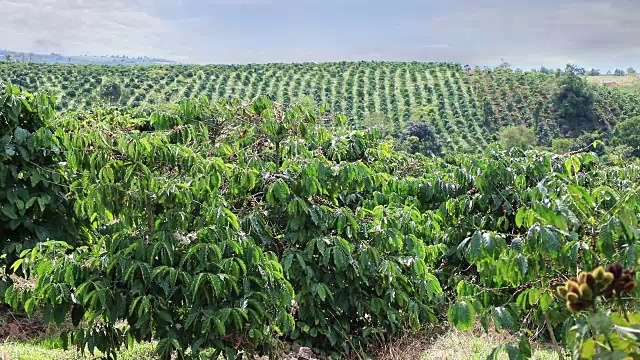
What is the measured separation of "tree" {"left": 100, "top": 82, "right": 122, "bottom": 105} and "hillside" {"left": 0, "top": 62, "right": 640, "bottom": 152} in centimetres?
21

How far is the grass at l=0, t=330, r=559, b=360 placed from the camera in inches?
180

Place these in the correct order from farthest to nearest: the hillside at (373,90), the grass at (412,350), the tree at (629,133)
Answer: the hillside at (373,90) → the tree at (629,133) → the grass at (412,350)

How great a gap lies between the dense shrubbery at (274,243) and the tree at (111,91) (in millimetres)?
38736

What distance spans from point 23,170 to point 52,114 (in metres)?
0.57

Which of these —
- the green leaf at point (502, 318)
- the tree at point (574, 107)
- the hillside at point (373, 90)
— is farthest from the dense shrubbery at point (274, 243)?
the tree at point (574, 107)

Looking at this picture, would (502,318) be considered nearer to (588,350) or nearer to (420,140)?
(588,350)

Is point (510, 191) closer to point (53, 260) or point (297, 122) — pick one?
point (297, 122)

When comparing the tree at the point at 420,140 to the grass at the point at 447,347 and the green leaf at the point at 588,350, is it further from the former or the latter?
the green leaf at the point at 588,350

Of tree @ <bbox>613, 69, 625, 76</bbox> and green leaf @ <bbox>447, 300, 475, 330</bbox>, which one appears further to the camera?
tree @ <bbox>613, 69, 625, 76</bbox>

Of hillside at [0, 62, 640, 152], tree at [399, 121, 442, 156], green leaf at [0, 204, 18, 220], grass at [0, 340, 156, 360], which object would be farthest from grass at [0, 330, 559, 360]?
hillside at [0, 62, 640, 152]

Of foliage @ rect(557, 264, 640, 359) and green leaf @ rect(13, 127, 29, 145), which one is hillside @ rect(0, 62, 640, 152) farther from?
foliage @ rect(557, 264, 640, 359)

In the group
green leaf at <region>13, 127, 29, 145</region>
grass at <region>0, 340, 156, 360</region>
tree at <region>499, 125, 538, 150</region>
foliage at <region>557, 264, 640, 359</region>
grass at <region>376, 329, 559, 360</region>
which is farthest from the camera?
tree at <region>499, 125, 538, 150</region>

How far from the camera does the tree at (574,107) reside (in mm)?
45844

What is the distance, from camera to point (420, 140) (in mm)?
35781
